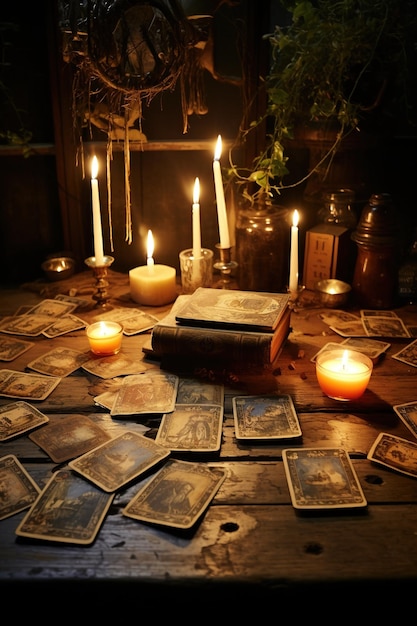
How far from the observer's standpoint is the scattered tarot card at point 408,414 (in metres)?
1.51

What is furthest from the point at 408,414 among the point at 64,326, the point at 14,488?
the point at 64,326

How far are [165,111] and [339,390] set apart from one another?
1.61m

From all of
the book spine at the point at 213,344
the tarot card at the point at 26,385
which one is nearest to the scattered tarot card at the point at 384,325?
the book spine at the point at 213,344

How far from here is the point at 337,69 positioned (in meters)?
2.13

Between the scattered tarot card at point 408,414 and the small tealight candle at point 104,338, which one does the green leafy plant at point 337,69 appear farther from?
the scattered tarot card at point 408,414

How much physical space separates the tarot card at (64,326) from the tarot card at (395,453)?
119 cm

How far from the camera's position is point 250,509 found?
4.00 feet

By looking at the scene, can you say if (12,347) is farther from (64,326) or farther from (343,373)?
(343,373)

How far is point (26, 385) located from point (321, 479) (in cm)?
94

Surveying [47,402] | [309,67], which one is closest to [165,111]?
[309,67]

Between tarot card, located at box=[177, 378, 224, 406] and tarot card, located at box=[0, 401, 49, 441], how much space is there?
1.29 feet

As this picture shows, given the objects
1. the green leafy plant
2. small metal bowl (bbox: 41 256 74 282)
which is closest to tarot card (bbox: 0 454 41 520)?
small metal bowl (bbox: 41 256 74 282)

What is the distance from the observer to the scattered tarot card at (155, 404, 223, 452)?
142 cm

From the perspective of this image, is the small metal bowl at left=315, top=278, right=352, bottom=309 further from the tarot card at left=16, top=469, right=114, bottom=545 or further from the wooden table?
the tarot card at left=16, top=469, right=114, bottom=545
